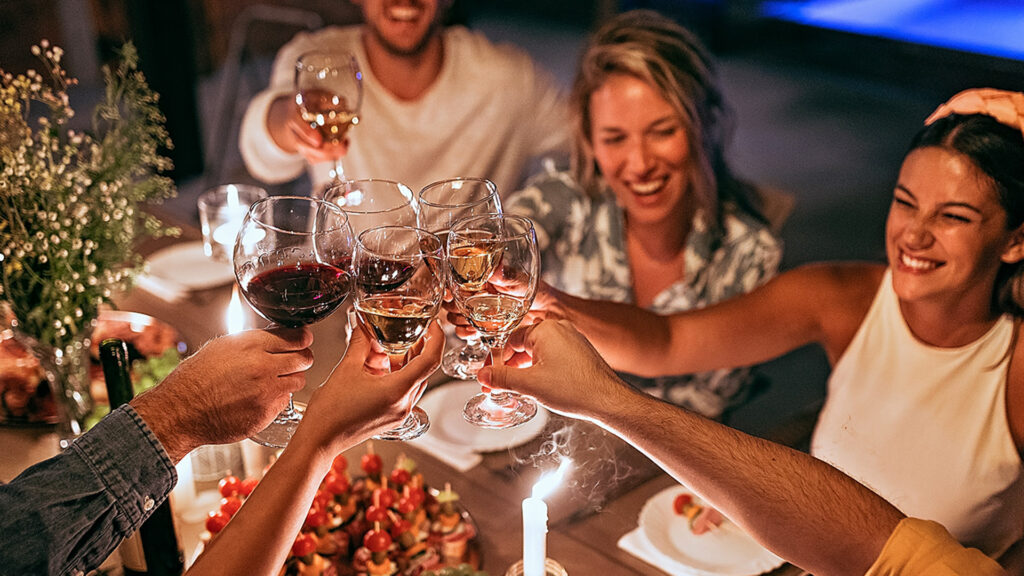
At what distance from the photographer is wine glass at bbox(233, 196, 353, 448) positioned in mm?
1276

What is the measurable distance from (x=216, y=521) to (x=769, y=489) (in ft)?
2.78

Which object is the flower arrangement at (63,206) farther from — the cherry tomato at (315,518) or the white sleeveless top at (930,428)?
the white sleeveless top at (930,428)

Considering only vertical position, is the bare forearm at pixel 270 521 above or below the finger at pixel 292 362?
below

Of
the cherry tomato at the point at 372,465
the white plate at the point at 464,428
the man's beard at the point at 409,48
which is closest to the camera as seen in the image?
the cherry tomato at the point at 372,465

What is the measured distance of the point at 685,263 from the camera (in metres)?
2.40

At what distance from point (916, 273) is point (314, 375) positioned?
1.23 meters

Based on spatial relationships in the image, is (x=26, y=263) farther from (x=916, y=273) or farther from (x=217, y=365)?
(x=916, y=273)

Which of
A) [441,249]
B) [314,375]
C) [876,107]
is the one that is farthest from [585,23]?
[441,249]

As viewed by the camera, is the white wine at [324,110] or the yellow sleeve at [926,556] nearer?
the yellow sleeve at [926,556]

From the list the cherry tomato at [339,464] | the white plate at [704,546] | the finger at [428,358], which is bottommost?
the white plate at [704,546]

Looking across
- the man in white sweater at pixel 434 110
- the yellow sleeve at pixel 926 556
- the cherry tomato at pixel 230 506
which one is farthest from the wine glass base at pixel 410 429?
the man in white sweater at pixel 434 110

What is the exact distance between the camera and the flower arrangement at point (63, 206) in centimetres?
162

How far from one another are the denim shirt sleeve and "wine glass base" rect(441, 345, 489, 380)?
485 mm

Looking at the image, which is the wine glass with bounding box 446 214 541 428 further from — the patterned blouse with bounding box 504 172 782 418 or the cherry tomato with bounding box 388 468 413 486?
the patterned blouse with bounding box 504 172 782 418
